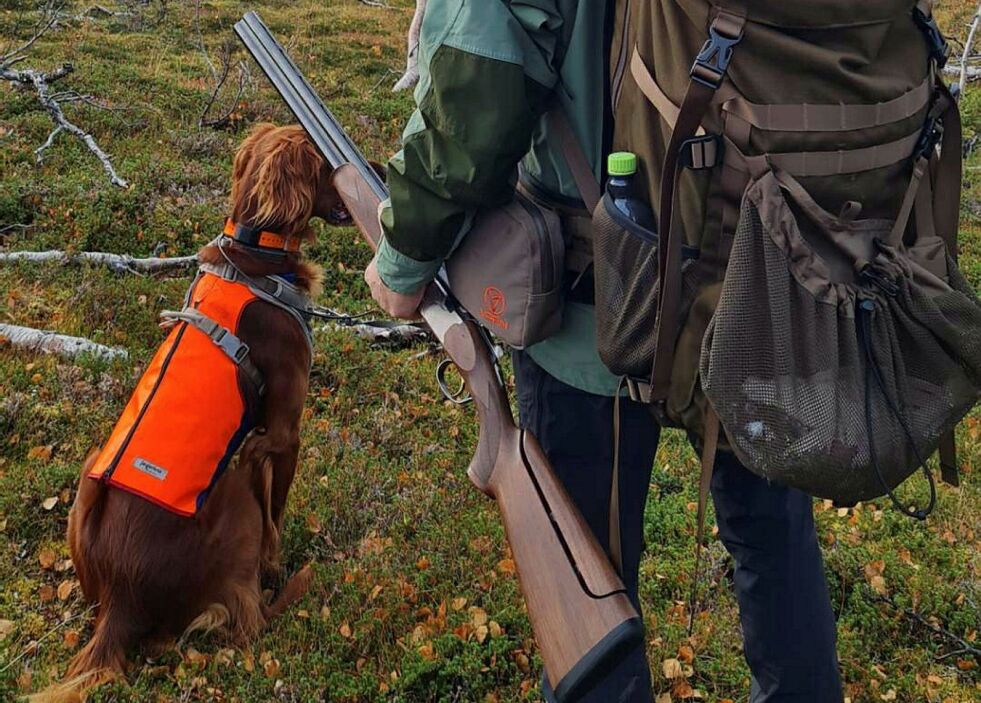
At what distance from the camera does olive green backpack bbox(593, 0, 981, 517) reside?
146 cm

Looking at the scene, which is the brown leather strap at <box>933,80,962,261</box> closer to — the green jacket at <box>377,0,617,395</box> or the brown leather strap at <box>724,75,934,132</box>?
the brown leather strap at <box>724,75,934,132</box>

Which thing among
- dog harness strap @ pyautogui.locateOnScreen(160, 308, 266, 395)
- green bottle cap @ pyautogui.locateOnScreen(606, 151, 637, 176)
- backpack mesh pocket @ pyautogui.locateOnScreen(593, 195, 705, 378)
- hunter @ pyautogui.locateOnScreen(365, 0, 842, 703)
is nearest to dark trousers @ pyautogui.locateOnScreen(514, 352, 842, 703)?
hunter @ pyautogui.locateOnScreen(365, 0, 842, 703)

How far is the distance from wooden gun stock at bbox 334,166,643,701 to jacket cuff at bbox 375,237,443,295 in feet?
1.16

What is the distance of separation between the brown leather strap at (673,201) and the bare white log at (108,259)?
17.2 ft

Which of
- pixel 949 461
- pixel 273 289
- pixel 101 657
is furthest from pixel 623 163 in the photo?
pixel 101 657

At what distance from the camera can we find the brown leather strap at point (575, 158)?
1826mm

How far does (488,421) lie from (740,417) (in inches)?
42.3

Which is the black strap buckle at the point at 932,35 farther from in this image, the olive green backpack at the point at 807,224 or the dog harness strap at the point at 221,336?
the dog harness strap at the point at 221,336

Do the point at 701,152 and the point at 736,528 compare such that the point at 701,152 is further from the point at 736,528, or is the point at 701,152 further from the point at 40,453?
the point at 40,453

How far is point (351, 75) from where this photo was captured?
11883mm

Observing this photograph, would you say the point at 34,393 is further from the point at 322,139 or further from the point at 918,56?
the point at 918,56

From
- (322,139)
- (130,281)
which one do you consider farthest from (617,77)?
(130,281)

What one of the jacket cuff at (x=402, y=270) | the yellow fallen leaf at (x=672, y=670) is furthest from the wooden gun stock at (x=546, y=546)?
the yellow fallen leaf at (x=672, y=670)

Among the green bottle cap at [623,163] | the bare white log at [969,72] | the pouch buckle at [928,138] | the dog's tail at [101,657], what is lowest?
the bare white log at [969,72]
